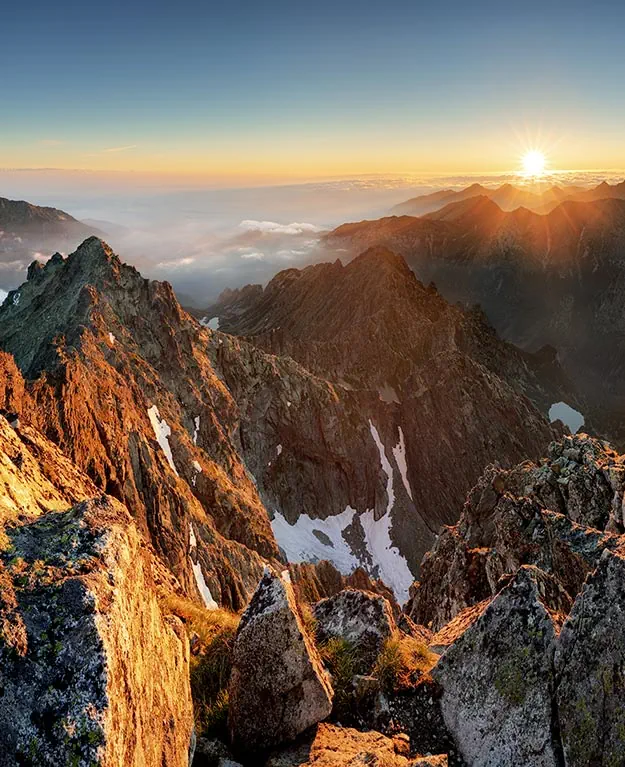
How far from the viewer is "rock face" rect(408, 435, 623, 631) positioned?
24938 millimetres

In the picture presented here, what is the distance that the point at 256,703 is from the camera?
8.75m

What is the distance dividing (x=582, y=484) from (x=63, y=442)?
119 feet

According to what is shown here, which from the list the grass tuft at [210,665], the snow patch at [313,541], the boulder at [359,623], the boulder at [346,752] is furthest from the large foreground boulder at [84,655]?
the snow patch at [313,541]

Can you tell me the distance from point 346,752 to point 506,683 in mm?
3025

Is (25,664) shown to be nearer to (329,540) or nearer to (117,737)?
(117,737)

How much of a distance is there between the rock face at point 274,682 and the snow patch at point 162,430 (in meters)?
50.7

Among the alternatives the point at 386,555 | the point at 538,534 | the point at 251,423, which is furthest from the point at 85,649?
the point at 386,555

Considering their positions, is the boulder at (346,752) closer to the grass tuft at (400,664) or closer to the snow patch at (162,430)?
the grass tuft at (400,664)

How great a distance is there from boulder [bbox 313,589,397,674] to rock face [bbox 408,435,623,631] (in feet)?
35.6

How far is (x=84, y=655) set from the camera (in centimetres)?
578

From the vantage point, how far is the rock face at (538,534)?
81.8ft

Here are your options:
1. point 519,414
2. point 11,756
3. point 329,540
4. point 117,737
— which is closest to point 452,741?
point 117,737

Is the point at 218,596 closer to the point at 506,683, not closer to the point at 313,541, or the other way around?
the point at 506,683

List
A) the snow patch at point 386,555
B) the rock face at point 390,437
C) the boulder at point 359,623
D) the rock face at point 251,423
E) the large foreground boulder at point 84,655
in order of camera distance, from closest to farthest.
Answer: the large foreground boulder at point 84,655 → the boulder at point 359,623 → the rock face at point 251,423 → the snow patch at point 386,555 → the rock face at point 390,437
